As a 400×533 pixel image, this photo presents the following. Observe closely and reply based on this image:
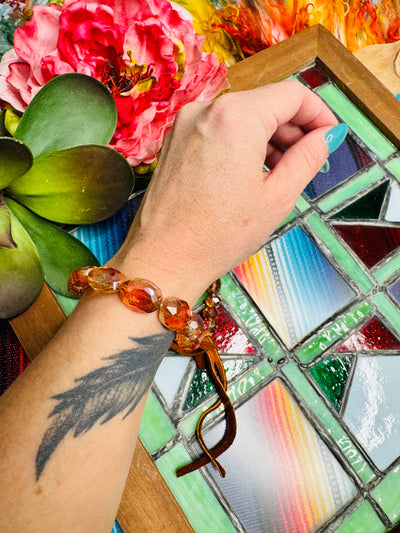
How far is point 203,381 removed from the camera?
0.53 meters

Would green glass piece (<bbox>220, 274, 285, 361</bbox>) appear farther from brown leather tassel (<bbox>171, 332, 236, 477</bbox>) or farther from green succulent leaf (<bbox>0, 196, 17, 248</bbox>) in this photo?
green succulent leaf (<bbox>0, 196, 17, 248</bbox>)

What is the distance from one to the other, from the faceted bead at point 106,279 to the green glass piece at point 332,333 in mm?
237

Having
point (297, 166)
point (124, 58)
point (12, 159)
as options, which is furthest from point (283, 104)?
point (12, 159)

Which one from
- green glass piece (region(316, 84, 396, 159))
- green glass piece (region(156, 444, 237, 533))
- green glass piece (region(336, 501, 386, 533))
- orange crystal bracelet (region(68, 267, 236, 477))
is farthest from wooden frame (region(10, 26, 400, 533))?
green glass piece (region(336, 501, 386, 533))

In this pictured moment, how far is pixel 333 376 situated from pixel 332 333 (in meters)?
0.05

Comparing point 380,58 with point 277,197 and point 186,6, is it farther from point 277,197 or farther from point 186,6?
point 277,197

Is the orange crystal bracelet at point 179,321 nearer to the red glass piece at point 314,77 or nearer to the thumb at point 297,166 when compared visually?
the thumb at point 297,166

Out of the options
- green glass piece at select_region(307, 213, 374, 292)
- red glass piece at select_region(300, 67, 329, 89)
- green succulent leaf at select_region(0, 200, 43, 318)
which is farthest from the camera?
red glass piece at select_region(300, 67, 329, 89)

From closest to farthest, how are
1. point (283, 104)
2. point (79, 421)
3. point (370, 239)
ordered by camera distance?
1. point (79, 421)
2. point (283, 104)
3. point (370, 239)

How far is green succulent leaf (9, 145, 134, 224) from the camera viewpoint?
49 cm

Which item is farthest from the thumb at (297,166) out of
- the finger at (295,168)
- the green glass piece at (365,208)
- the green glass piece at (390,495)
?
the green glass piece at (390,495)

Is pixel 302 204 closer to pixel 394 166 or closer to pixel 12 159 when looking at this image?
pixel 394 166

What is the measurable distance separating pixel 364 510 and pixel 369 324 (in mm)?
205

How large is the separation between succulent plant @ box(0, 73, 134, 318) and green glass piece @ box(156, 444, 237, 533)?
22 cm
